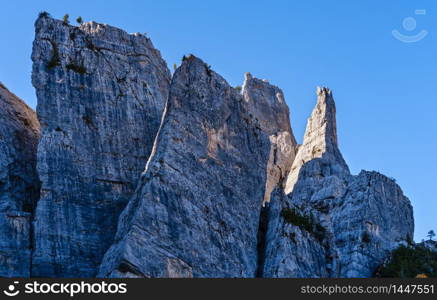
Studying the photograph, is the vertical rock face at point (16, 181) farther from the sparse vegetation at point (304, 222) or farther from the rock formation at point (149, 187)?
the sparse vegetation at point (304, 222)

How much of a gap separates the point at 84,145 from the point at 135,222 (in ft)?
52.7

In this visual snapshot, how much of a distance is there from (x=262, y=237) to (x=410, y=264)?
50.5 feet

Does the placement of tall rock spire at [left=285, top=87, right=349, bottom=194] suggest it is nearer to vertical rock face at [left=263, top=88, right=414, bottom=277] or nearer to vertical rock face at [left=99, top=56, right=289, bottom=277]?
vertical rock face at [left=263, top=88, right=414, bottom=277]

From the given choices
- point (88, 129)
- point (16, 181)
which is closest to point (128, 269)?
point (16, 181)

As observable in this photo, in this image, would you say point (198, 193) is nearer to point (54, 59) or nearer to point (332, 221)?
point (332, 221)

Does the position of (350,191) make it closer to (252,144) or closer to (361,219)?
(361,219)

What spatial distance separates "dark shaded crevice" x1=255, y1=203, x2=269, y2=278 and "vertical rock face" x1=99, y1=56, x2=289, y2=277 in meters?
0.81

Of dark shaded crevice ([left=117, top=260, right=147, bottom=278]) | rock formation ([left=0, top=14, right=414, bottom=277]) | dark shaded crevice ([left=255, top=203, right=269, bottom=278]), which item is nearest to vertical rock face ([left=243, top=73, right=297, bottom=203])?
rock formation ([left=0, top=14, right=414, bottom=277])

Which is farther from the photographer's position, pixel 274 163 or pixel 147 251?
pixel 274 163

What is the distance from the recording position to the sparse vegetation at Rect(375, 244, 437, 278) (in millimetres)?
99375

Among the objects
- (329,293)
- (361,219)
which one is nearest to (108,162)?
(361,219)

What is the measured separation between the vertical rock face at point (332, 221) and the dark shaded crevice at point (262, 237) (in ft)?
1.69

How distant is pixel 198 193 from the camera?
3575 inches

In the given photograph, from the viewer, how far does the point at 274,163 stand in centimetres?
13562
